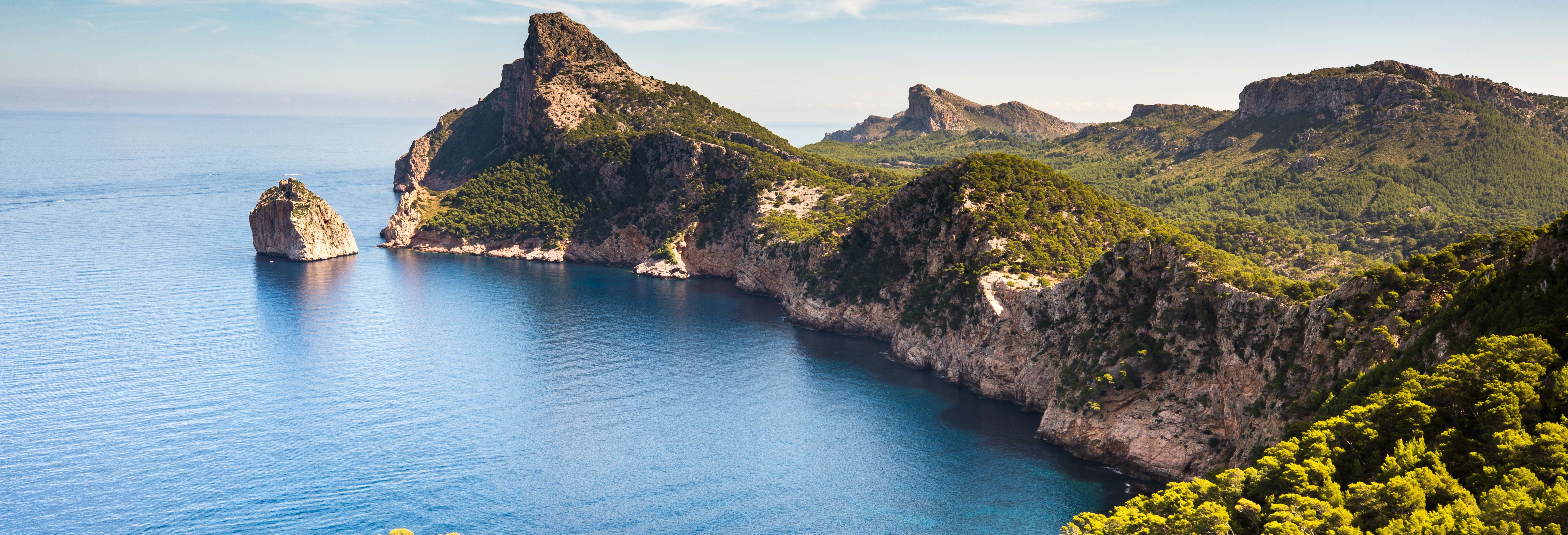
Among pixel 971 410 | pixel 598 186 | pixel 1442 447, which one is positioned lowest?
pixel 971 410

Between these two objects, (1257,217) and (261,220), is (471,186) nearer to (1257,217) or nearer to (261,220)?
(261,220)

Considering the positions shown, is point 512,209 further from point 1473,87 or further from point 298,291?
point 1473,87

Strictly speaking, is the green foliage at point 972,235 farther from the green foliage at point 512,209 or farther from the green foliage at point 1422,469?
the green foliage at point 512,209


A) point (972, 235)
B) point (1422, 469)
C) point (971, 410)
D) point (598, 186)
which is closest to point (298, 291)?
point (598, 186)

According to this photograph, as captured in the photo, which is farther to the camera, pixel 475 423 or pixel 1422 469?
pixel 475 423

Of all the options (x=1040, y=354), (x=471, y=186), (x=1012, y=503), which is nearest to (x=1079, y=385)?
(x=1040, y=354)
